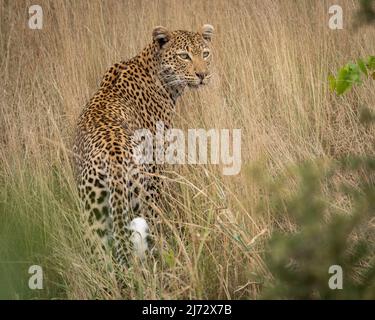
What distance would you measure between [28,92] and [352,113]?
2820mm

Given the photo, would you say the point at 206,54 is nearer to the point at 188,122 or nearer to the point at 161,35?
the point at 161,35

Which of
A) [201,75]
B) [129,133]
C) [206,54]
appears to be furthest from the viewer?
[206,54]

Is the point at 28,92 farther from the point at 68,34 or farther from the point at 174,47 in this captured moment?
the point at 174,47

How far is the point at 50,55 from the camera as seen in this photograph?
27.9 ft

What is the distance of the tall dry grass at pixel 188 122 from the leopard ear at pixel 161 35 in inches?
24.9

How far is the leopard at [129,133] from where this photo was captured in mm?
5152

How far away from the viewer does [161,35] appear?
271 inches

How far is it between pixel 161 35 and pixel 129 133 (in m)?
1.17

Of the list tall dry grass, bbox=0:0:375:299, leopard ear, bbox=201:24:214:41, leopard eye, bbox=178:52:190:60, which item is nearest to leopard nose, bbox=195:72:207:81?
leopard eye, bbox=178:52:190:60

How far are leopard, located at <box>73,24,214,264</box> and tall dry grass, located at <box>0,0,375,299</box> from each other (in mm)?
166

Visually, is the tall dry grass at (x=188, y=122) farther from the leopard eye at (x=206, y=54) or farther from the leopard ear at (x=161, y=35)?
the leopard ear at (x=161, y=35)

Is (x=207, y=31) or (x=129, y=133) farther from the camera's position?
(x=207, y=31)

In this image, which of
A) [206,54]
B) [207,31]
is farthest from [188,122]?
[207,31]

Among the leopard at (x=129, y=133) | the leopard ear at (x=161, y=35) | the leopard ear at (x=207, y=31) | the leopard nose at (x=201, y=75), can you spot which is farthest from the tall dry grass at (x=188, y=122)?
the leopard ear at (x=161, y=35)
